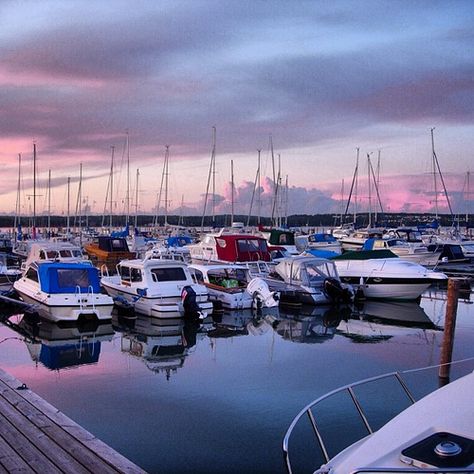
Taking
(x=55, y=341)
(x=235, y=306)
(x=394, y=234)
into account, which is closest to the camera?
(x=55, y=341)

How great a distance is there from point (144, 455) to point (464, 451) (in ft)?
18.2

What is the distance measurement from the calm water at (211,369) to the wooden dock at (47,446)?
4.76ft

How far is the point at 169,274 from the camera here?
22.4m

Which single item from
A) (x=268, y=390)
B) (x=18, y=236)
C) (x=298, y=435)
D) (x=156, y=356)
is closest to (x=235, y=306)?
(x=156, y=356)

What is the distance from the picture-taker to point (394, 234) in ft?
189

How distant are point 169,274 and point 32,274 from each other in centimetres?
510

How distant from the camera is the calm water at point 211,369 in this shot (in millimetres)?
9969

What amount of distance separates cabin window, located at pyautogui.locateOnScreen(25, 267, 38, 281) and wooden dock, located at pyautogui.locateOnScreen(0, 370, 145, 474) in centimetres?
1350

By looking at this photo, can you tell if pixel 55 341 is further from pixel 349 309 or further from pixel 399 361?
pixel 349 309

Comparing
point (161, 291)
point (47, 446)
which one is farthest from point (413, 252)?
point (47, 446)

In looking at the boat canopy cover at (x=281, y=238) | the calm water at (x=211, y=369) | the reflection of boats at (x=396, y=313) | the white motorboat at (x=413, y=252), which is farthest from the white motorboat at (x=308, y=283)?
the boat canopy cover at (x=281, y=238)

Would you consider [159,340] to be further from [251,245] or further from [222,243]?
[251,245]

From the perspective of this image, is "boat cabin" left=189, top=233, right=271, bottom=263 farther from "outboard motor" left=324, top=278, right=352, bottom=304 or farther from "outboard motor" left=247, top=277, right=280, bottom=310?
"outboard motor" left=247, top=277, right=280, bottom=310

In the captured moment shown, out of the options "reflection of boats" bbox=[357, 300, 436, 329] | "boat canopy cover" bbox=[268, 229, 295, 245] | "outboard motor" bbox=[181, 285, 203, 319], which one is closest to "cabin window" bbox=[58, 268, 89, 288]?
"outboard motor" bbox=[181, 285, 203, 319]
